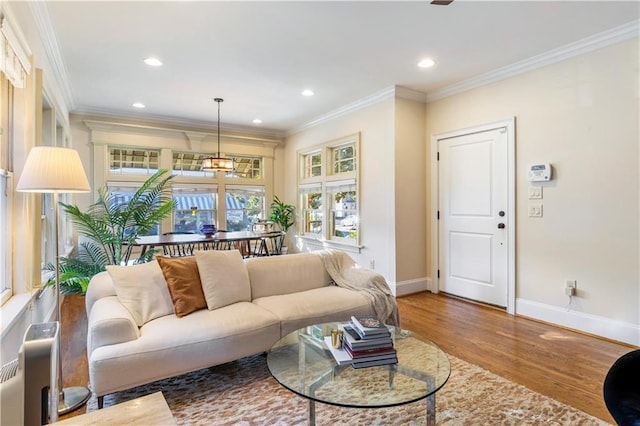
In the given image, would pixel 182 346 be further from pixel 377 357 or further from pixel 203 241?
pixel 203 241

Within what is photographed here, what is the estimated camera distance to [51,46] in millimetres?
3098

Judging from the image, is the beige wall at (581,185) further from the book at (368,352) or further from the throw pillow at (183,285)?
the throw pillow at (183,285)

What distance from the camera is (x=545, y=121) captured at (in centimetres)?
343

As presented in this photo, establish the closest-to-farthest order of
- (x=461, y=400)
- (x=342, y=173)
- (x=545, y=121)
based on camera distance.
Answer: (x=461, y=400), (x=545, y=121), (x=342, y=173)

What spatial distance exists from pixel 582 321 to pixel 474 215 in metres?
1.47

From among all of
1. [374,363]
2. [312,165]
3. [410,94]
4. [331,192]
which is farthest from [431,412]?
[312,165]

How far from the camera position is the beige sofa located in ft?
6.29

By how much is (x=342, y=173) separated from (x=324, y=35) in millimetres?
2575

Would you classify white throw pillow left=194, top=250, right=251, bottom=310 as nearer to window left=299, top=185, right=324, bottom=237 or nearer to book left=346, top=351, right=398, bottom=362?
book left=346, top=351, right=398, bottom=362

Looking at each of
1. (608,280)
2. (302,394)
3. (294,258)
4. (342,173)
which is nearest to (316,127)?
(342,173)

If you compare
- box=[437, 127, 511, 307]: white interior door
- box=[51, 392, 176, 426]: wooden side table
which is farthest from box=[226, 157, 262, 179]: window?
box=[51, 392, 176, 426]: wooden side table

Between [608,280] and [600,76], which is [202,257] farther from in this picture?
[600,76]

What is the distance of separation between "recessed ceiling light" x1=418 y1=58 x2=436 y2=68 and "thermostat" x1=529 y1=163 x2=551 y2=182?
1479mm

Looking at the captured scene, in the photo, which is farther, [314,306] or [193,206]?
[193,206]
